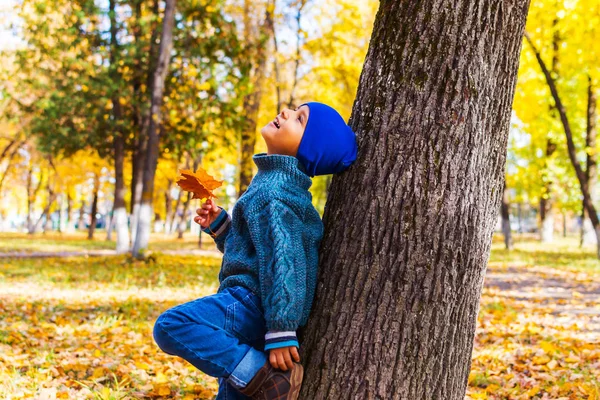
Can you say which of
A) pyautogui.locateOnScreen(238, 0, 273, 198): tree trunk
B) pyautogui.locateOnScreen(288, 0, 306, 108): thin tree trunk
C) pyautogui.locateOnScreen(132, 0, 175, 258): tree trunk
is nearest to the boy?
pyautogui.locateOnScreen(132, 0, 175, 258): tree trunk

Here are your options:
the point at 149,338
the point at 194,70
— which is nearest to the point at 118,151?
the point at 194,70

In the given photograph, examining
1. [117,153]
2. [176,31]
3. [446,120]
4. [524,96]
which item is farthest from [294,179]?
[524,96]

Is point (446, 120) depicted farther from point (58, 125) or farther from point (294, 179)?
point (58, 125)

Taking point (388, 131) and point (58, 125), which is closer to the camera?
point (388, 131)

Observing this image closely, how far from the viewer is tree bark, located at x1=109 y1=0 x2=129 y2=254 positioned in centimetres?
1609

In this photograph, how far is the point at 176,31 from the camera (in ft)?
52.5

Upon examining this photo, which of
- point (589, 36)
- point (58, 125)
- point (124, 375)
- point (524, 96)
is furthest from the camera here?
point (524, 96)

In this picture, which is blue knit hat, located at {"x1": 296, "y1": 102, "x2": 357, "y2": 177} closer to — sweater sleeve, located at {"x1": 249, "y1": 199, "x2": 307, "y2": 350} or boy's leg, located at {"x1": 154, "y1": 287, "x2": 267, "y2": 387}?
sweater sleeve, located at {"x1": 249, "y1": 199, "x2": 307, "y2": 350}

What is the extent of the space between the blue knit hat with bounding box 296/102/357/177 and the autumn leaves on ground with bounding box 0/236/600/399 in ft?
6.52

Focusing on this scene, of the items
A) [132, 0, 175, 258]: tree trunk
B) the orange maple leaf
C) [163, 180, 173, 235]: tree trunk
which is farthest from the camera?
[163, 180, 173, 235]: tree trunk

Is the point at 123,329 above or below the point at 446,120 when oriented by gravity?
below

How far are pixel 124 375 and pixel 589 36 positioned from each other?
13.5 metres

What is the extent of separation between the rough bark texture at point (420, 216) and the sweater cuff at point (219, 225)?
577 mm

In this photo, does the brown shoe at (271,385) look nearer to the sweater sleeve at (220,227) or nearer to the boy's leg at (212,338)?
the boy's leg at (212,338)
